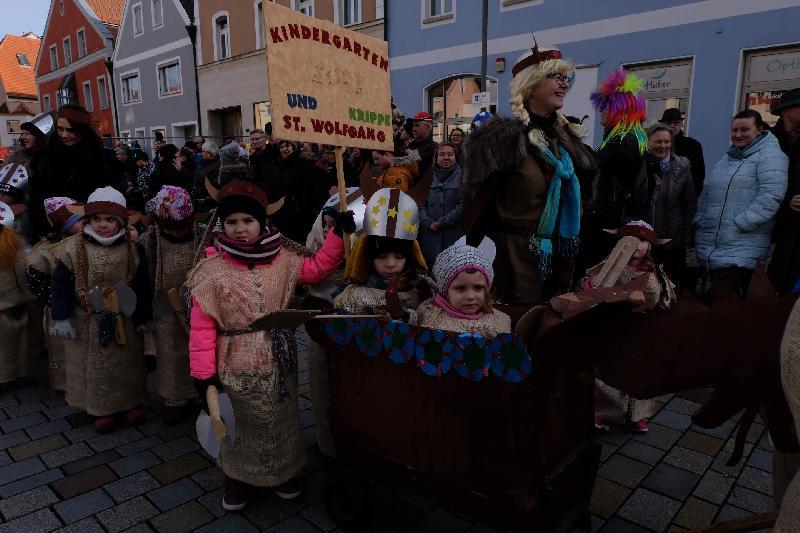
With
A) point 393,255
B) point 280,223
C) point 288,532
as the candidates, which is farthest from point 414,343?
point 280,223

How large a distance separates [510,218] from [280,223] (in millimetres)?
3627

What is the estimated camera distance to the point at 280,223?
590 centimetres

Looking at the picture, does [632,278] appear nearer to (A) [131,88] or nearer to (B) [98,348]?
(B) [98,348]

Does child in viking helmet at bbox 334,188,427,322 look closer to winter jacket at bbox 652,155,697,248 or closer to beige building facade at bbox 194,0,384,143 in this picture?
Answer: winter jacket at bbox 652,155,697,248

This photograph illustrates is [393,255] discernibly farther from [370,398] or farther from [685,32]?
[685,32]

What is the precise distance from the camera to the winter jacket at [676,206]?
14.3 ft

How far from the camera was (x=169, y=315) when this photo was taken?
3.45 metres

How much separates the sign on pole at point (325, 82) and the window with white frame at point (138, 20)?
24.6m

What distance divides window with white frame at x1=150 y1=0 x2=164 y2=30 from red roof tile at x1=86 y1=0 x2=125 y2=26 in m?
7.89

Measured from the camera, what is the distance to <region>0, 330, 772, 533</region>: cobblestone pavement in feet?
8.00

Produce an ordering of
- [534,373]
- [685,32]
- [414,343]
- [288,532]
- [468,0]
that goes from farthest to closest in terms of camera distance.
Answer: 1. [468,0]
2. [685,32]
3. [288,532]
4. [414,343]
5. [534,373]

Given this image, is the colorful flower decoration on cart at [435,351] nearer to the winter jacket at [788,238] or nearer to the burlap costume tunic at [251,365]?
the burlap costume tunic at [251,365]

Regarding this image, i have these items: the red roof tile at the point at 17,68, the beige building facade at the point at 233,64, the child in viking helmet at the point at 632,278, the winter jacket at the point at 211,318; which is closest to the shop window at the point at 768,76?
the child in viking helmet at the point at 632,278

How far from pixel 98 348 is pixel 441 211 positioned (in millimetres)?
2779
